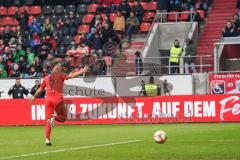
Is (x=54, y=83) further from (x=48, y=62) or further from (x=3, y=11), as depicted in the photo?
(x=3, y=11)

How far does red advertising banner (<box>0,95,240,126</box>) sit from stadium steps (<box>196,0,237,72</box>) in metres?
8.30

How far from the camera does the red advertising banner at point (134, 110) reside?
31703 mm

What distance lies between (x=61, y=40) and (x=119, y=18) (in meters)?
3.80

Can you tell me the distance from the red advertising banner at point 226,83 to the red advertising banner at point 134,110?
372cm

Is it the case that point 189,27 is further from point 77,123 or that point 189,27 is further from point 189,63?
point 77,123

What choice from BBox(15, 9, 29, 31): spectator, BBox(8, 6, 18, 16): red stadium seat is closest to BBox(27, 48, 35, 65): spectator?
BBox(15, 9, 29, 31): spectator

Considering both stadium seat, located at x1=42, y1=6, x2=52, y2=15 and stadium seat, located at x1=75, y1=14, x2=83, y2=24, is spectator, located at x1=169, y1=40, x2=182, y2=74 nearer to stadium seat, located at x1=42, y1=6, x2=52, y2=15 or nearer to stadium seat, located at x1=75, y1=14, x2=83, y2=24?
stadium seat, located at x1=75, y1=14, x2=83, y2=24

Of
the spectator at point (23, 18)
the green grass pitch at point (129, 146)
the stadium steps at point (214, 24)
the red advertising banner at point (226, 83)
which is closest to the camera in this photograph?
the green grass pitch at point (129, 146)

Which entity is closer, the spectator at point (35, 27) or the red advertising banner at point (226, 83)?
the red advertising banner at point (226, 83)

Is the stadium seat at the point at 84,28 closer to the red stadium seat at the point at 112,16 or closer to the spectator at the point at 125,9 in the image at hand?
the red stadium seat at the point at 112,16

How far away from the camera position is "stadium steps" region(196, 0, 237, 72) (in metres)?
41.2

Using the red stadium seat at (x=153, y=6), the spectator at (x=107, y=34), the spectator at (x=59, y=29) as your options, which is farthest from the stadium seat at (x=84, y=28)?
the red stadium seat at (x=153, y=6)

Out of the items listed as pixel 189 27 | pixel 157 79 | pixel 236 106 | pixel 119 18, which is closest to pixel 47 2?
pixel 119 18

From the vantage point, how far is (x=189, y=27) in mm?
41500
